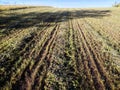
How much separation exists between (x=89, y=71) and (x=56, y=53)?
230 cm

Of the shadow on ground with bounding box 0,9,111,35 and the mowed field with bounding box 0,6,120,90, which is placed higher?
the shadow on ground with bounding box 0,9,111,35

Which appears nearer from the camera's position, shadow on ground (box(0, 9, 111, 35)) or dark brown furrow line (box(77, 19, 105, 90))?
dark brown furrow line (box(77, 19, 105, 90))

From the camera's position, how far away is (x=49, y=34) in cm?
1330

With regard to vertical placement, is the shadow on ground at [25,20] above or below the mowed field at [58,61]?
above

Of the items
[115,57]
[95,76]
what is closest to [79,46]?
[115,57]

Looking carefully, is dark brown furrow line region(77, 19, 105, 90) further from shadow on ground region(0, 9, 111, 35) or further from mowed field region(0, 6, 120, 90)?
shadow on ground region(0, 9, 111, 35)

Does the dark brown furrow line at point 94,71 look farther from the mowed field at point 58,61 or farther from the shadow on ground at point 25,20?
the shadow on ground at point 25,20

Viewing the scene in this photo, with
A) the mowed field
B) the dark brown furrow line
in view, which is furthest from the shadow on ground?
the dark brown furrow line

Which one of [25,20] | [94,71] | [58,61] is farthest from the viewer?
[25,20]

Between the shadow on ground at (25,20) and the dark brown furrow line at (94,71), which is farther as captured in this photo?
the shadow on ground at (25,20)

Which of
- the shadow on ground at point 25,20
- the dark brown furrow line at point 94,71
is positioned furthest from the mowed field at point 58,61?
the shadow on ground at point 25,20

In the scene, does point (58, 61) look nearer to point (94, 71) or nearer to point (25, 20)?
point (94, 71)

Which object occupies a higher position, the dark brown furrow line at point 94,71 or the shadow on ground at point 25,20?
the shadow on ground at point 25,20

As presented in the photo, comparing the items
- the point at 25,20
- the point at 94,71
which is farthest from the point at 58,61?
the point at 25,20
